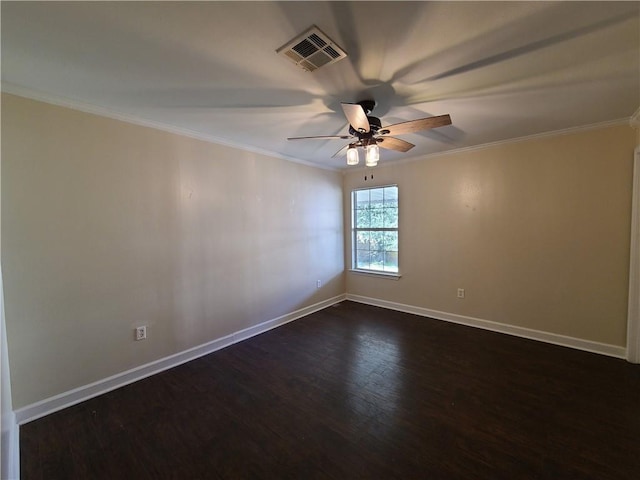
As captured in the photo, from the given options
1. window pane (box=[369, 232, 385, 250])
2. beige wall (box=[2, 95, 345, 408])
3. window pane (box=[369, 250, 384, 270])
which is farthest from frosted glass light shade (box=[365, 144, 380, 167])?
window pane (box=[369, 250, 384, 270])

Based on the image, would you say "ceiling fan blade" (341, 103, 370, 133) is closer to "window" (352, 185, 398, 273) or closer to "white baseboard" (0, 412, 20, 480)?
"window" (352, 185, 398, 273)

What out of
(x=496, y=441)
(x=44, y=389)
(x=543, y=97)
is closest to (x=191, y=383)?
(x=44, y=389)

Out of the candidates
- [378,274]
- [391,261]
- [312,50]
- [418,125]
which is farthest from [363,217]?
[312,50]

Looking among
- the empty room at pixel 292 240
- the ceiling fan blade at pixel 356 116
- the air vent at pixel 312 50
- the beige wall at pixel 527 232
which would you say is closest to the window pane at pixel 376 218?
the beige wall at pixel 527 232

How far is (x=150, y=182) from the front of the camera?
8.47 feet

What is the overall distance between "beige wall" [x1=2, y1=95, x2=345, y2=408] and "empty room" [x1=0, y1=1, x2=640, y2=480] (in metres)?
0.02

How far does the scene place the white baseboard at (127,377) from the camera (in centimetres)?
204

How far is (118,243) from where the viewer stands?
94.6 inches

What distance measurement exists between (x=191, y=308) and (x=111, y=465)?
142 centimetres

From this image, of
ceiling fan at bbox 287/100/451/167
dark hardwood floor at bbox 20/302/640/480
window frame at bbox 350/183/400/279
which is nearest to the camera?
dark hardwood floor at bbox 20/302/640/480

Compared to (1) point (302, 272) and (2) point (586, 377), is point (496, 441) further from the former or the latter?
(1) point (302, 272)

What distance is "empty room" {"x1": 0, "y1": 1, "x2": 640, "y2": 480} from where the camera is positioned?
151cm

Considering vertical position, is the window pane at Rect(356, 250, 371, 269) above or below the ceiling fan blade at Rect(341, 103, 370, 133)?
below

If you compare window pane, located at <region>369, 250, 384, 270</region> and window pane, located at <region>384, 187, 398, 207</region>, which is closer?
window pane, located at <region>384, 187, 398, 207</region>
